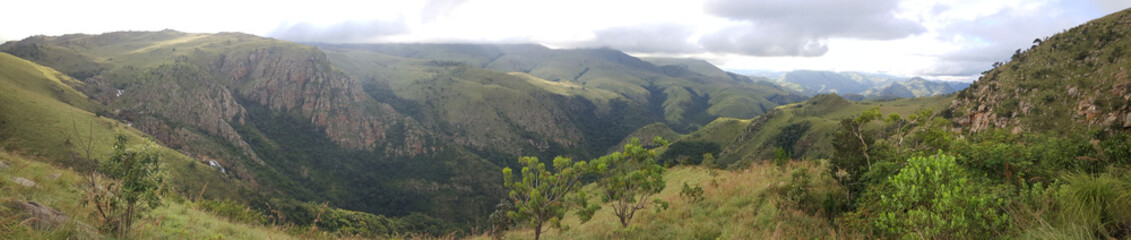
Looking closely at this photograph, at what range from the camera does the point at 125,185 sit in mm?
9445

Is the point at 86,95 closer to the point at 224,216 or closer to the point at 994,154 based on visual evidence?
the point at 224,216

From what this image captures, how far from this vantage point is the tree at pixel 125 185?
925 cm

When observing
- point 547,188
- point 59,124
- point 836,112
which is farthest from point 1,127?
point 836,112

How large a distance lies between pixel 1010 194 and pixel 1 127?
500ft

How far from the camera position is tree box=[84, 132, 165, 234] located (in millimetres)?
9250

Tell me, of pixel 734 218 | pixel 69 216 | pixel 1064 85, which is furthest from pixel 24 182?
pixel 1064 85

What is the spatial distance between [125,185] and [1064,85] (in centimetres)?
7757

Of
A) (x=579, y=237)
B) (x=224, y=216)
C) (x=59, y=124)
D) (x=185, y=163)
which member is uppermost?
(x=579, y=237)

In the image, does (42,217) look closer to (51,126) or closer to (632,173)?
(632,173)

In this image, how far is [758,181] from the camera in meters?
17.0

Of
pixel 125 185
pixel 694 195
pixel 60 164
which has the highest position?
pixel 125 185

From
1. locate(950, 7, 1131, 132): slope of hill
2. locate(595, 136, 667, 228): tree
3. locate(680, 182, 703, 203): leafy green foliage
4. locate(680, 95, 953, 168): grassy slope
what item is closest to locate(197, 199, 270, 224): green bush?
locate(595, 136, 667, 228): tree

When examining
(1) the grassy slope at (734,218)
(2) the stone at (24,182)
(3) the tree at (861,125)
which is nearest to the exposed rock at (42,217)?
(2) the stone at (24,182)

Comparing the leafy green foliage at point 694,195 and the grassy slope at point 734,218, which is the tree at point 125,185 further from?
the leafy green foliage at point 694,195
